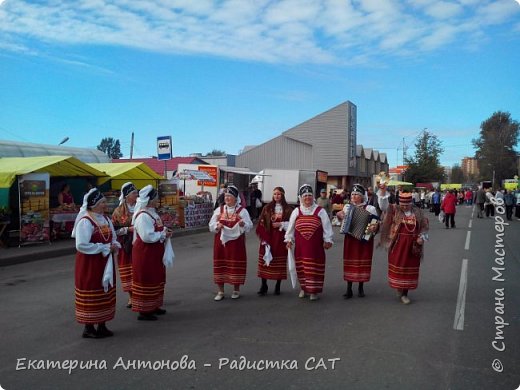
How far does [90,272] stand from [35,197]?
8.70 metres

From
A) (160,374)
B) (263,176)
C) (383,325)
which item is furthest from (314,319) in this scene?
(263,176)

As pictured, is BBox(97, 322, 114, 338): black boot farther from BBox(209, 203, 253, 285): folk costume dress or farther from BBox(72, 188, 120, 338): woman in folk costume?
BBox(209, 203, 253, 285): folk costume dress

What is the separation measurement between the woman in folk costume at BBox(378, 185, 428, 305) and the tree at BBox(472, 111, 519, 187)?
55.4 metres

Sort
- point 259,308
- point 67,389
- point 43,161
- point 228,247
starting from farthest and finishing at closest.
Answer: point 43,161, point 228,247, point 259,308, point 67,389

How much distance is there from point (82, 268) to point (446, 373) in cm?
391

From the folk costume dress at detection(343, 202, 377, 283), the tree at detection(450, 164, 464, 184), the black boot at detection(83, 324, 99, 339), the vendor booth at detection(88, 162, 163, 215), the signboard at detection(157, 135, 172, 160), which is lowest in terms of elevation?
the black boot at detection(83, 324, 99, 339)

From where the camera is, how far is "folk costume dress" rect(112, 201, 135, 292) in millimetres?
6355

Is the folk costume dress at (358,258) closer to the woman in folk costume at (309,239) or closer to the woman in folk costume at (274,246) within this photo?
the woman in folk costume at (309,239)

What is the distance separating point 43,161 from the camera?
13922 millimetres

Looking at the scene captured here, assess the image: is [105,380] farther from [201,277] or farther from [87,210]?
[201,277]

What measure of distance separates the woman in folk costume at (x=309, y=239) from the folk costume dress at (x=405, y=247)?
0.93 m

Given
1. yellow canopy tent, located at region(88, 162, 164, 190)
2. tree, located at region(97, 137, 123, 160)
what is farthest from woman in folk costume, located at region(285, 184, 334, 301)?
tree, located at region(97, 137, 123, 160)

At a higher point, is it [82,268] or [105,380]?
[82,268]

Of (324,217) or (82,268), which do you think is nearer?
(82,268)
